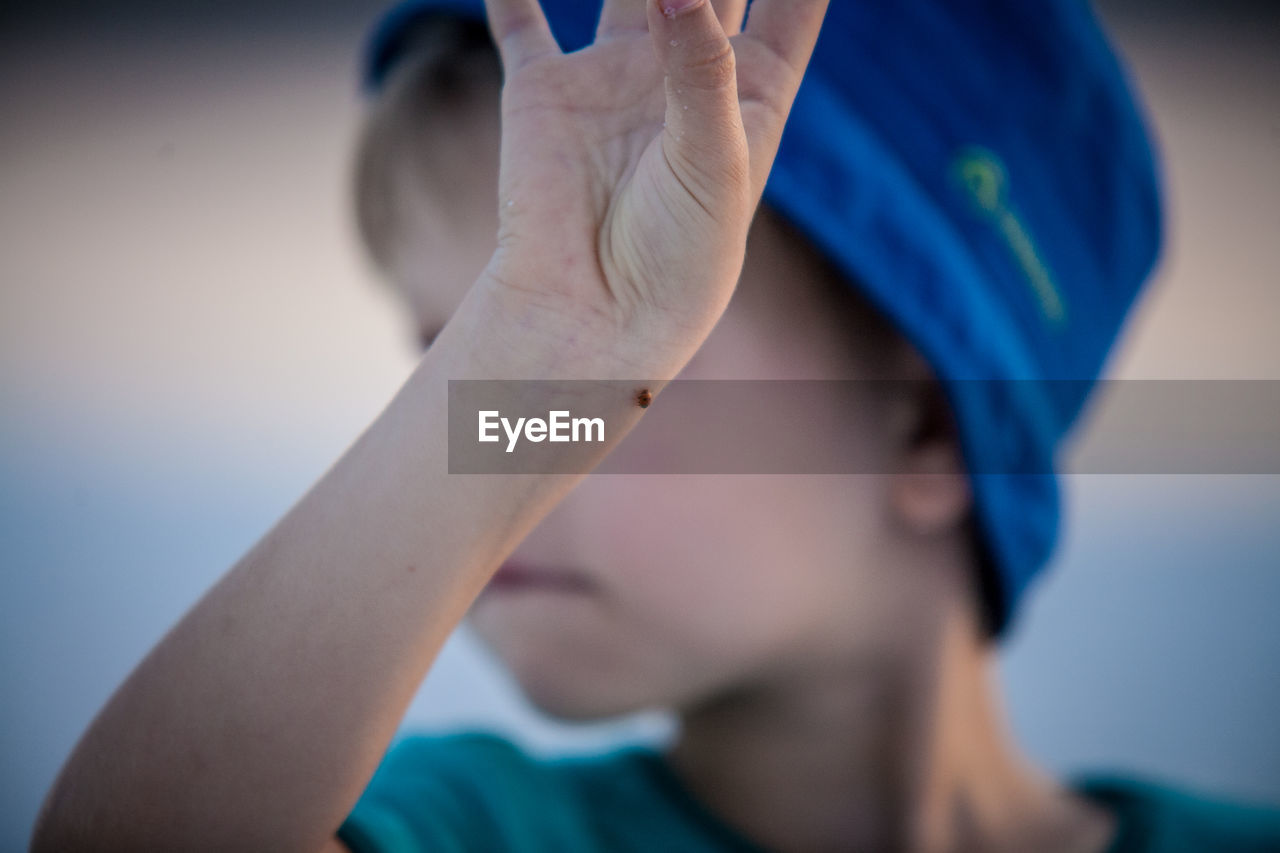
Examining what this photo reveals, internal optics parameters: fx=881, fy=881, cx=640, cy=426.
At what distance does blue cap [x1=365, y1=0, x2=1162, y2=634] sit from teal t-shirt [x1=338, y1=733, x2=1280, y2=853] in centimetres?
20

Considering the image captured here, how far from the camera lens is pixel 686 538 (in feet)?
1.63

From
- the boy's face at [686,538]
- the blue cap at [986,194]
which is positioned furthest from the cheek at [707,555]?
the blue cap at [986,194]

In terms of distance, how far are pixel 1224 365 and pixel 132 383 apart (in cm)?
99

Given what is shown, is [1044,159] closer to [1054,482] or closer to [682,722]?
[1054,482]

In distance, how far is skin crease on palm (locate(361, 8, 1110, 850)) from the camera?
50 cm

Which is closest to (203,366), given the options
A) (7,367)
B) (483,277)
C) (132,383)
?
(132,383)

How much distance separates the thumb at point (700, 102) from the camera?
0.26m

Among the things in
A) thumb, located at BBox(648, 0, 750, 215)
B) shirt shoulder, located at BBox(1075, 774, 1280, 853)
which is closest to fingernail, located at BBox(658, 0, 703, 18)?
thumb, located at BBox(648, 0, 750, 215)

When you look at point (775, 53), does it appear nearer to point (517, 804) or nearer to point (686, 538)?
point (686, 538)

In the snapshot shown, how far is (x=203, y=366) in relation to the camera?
2.51 ft

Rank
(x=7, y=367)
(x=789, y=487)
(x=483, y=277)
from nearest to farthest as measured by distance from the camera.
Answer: (x=483, y=277) < (x=789, y=487) < (x=7, y=367)

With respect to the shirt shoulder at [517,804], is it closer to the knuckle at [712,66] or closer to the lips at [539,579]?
the lips at [539,579]

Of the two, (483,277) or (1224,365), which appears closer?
(483,277)

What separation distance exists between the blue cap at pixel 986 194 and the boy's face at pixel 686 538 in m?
0.05
